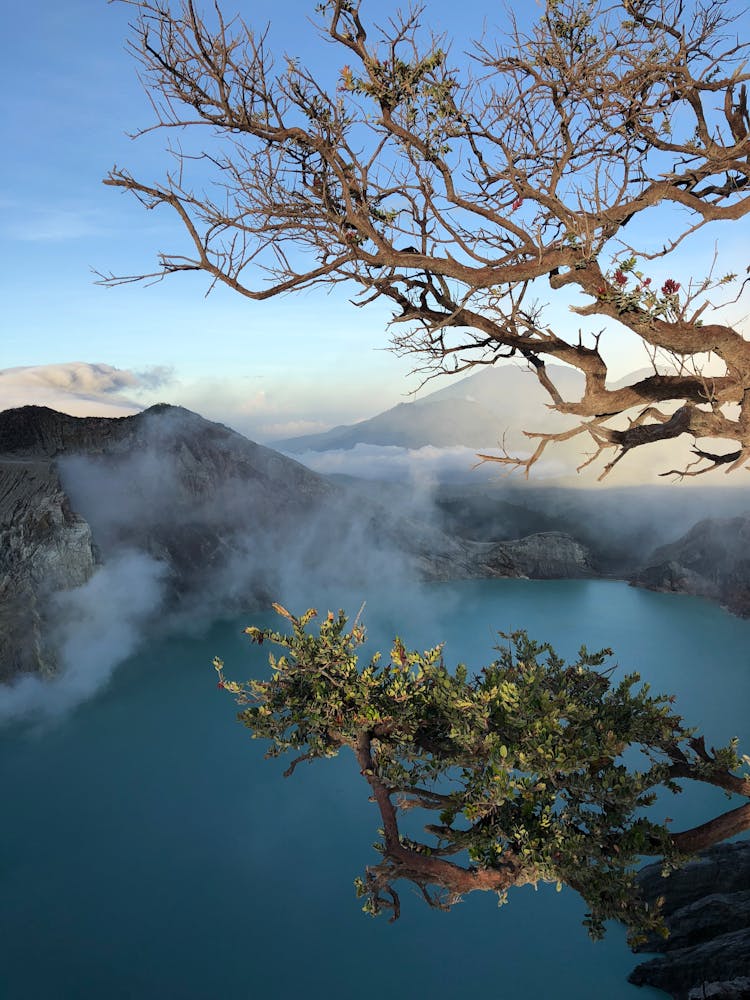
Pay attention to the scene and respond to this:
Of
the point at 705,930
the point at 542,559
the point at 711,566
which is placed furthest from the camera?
the point at 542,559

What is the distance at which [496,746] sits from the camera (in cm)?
489

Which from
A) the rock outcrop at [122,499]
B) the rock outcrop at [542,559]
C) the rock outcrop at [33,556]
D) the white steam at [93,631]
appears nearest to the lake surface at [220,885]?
the white steam at [93,631]

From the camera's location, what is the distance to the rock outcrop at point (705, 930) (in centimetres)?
898

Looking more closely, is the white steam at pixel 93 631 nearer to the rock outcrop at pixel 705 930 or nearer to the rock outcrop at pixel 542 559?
the rock outcrop at pixel 705 930

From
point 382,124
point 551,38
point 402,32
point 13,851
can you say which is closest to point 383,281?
point 382,124

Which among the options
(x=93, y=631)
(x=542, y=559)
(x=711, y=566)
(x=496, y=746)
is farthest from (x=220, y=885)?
(x=542, y=559)

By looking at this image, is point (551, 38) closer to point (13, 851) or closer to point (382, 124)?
point (382, 124)

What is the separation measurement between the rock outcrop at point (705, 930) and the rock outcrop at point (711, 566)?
27475 mm

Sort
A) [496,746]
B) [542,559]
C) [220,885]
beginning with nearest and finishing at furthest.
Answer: [496,746] < [220,885] < [542,559]

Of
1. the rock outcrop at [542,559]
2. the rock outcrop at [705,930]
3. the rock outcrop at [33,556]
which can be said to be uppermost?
the rock outcrop at [33,556]

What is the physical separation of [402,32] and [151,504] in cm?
4054

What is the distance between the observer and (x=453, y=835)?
16.7 feet

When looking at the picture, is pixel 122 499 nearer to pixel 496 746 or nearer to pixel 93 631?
pixel 93 631

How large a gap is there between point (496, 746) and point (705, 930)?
8.69 m
